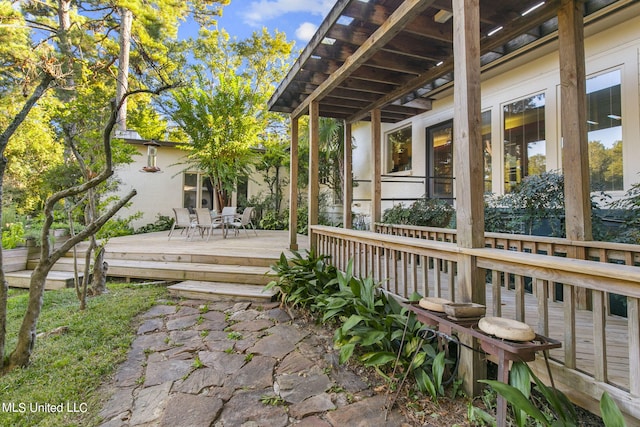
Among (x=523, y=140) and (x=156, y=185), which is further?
(x=156, y=185)

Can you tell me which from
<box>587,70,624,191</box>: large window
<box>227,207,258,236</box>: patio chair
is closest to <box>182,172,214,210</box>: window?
<box>227,207,258,236</box>: patio chair

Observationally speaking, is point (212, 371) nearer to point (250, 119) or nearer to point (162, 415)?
point (162, 415)

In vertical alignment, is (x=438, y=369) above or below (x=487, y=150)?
below

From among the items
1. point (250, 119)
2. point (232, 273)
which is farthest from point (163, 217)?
point (232, 273)

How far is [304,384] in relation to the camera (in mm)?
2219

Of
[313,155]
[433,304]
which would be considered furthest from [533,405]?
[313,155]

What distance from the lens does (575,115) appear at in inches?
100

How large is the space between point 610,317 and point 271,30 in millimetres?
16799

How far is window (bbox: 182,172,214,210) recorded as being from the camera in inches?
435

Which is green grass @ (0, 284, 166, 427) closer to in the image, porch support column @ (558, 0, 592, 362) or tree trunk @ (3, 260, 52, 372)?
tree trunk @ (3, 260, 52, 372)

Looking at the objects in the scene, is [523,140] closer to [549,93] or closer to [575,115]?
[549,93]

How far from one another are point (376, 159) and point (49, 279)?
533 centimetres

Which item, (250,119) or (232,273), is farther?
(250,119)

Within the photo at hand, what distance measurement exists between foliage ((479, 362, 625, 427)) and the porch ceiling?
241 centimetres
